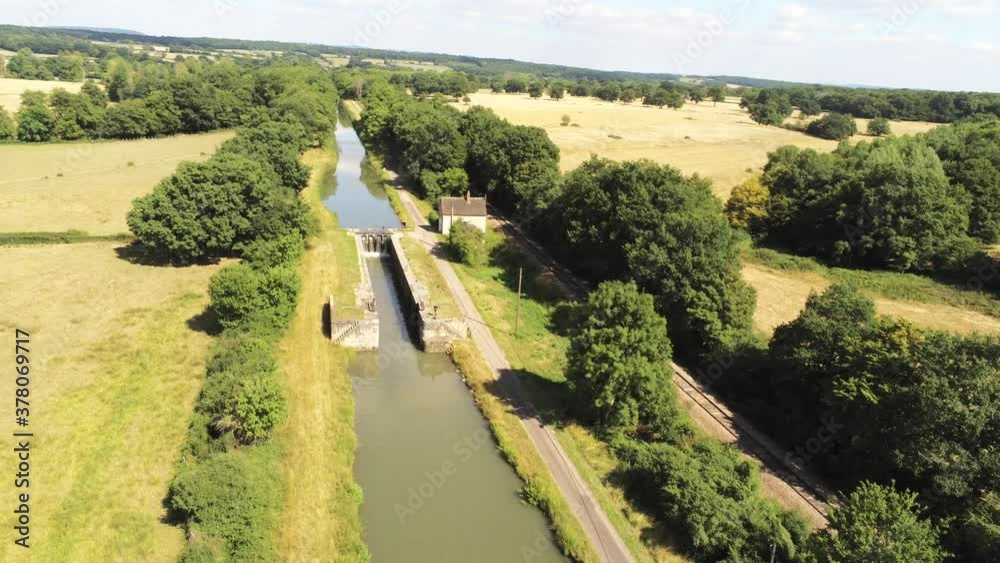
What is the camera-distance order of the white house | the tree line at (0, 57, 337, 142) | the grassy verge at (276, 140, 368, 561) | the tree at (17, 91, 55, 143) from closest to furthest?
the grassy verge at (276, 140, 368, 561), the white house, the tree at (17, 91, 55, 143), the tree line at (0, 57, 337, 142)

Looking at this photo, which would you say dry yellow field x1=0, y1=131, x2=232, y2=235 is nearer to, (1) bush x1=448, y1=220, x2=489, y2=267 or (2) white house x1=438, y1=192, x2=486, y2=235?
(2) white house x1=438, y1=192, x2=486, y2=235

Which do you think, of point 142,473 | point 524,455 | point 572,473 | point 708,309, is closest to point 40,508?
point 142,473

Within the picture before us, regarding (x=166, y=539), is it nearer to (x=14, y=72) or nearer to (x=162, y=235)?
(x=162, y=235)

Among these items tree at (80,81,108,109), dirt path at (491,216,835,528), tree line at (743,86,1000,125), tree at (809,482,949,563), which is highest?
tree line at (743,86,1000,125)

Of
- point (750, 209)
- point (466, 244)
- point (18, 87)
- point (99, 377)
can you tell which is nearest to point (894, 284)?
point (750, 209)

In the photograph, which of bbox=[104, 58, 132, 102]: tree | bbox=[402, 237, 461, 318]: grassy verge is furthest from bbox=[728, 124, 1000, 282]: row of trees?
bbox=[104, 58, 132, 102]: tree

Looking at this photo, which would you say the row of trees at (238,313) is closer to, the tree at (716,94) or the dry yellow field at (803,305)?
the dry yellow field at (803,305)
